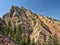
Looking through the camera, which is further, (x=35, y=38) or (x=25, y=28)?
(x=25, y=28)

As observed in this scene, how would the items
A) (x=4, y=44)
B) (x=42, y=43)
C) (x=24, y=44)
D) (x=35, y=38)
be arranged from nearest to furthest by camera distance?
(x=4, y=44), (x=24, y=44), (x=42, y=43), (x=35, y=38)

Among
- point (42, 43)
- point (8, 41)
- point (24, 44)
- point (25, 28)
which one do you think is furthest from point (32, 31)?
point (8, 41)

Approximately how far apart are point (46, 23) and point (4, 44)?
18740cm

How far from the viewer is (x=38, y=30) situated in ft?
595

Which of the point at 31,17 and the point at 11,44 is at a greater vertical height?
the point at 31,17

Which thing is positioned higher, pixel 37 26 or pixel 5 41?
pixel 37 26

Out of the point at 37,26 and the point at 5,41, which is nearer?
the point at 5,41

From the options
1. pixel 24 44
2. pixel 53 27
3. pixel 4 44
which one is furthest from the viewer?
pixel 53 27

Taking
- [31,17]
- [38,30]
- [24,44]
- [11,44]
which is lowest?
[11,44]

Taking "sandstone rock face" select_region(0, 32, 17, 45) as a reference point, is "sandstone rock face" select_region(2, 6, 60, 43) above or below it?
above

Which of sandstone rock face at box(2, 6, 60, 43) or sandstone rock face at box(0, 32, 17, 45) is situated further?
sandstone rock face at box(2, 6, 60, 43)

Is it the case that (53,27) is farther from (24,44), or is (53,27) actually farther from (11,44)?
(11,44)

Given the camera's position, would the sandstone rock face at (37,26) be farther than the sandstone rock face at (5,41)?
Yes

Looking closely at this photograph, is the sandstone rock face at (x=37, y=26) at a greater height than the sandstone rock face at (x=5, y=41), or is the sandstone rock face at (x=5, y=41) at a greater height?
the sandstone rock face at (x=37, y=26)
